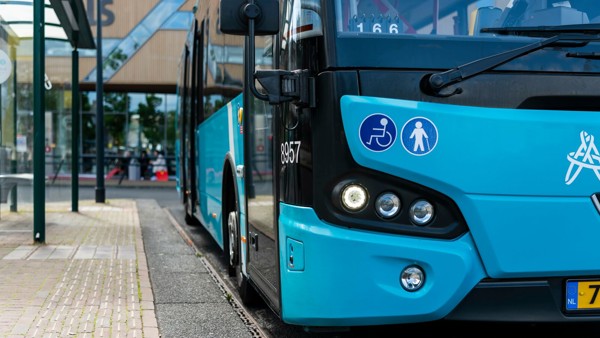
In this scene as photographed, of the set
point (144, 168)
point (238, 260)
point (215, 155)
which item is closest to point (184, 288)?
point (238, 260)

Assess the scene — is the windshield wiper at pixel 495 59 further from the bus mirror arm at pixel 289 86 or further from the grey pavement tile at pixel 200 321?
the grey pavement tile at pixel 200 321

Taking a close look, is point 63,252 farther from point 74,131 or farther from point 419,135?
point 74,131

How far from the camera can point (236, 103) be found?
5582mm

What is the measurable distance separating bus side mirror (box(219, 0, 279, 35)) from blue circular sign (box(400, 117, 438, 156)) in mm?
891

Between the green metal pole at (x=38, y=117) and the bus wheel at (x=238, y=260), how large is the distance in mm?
3602

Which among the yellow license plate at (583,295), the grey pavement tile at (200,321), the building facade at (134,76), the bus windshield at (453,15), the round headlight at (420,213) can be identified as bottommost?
the grey pavement tile at (200,321)


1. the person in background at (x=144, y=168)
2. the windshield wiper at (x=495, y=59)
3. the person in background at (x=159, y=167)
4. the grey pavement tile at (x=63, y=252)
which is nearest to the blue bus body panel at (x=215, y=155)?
the grey pavement tile at (x=63, y=252)

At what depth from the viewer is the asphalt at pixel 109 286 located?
16.5 feet

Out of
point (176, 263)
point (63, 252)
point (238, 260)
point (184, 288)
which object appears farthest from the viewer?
point (63, 252)

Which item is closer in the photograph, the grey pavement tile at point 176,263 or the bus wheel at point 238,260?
the bus wheel at point 238,260

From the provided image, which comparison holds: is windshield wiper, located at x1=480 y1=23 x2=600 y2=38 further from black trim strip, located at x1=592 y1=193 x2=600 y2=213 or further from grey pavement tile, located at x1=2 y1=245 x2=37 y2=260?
grey pavement tile, located at x1=2 y1=245 x2=37 y2=260

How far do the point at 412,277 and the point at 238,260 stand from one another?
267 cm

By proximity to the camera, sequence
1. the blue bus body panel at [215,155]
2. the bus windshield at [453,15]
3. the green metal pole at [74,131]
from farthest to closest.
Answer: the green metal pole at [74,131] < the blue bus body panel at [215,155] < the bus windshield at [453,15]

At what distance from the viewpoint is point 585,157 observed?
3492 millimetres
